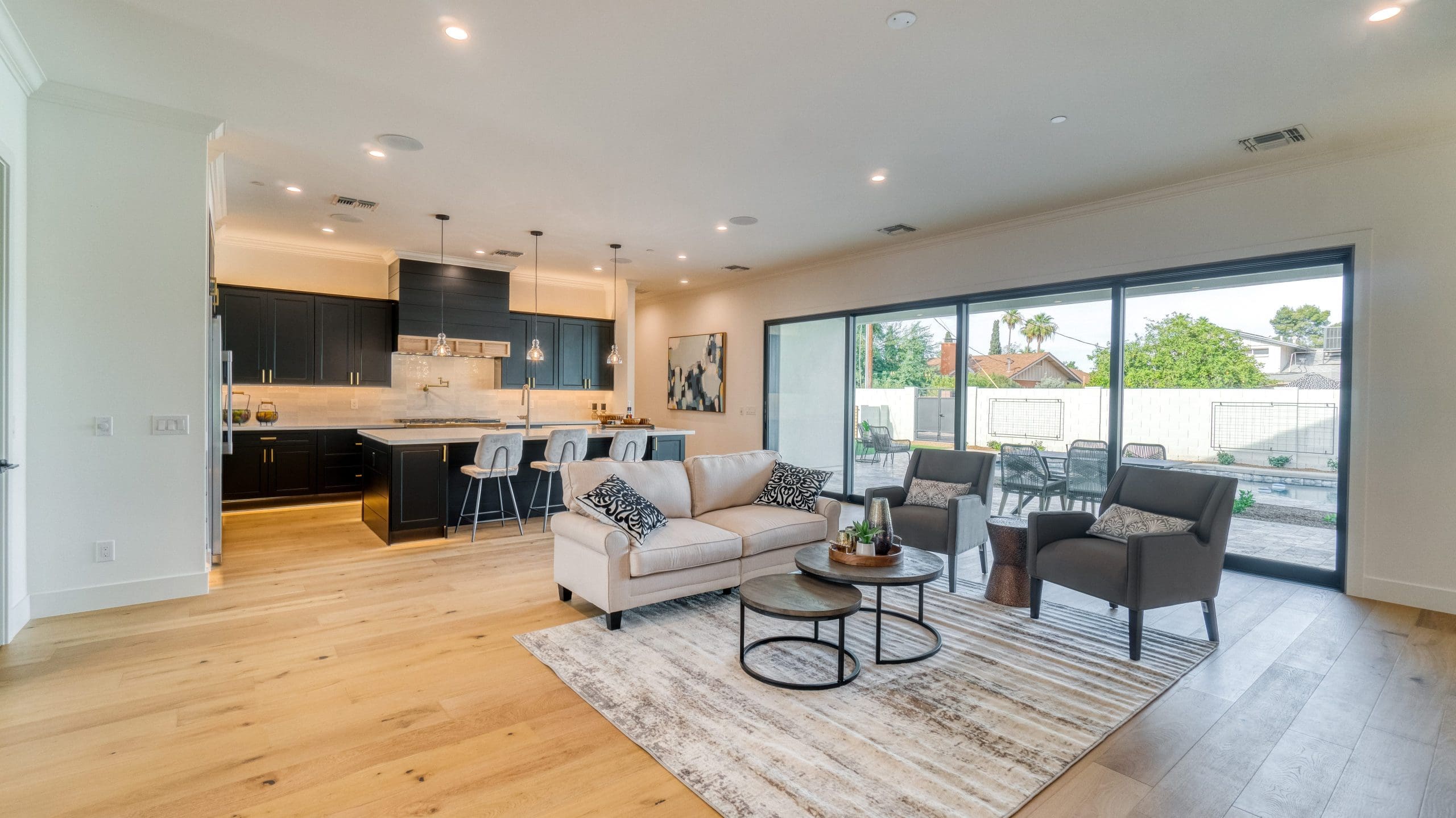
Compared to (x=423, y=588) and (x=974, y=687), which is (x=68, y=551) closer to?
(x=423, y=588)

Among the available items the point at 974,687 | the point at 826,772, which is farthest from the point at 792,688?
the point at 974,687

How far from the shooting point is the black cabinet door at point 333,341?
736 cm

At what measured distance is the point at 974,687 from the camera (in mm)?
2875

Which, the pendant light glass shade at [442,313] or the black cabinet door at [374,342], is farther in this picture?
the black cabinet door at [374,342]

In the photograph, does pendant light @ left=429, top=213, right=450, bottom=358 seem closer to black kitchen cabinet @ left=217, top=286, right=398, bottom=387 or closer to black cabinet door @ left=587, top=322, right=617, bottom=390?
black kitchen cabinet @ left=217, top=286, right=398, bottom=387

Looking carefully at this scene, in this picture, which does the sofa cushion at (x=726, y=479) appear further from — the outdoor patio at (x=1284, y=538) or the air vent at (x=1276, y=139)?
the air vent at (x=1276, y=139)

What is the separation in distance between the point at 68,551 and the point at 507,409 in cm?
539

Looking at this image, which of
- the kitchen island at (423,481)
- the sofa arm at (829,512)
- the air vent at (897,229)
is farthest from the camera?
the air vent at (897,229)

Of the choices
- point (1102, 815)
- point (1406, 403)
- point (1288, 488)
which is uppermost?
point (1406, 403)

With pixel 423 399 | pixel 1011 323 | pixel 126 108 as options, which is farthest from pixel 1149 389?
pixel 423 399

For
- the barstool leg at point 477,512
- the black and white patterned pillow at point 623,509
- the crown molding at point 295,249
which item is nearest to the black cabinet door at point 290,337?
the crown molding at point 295,249

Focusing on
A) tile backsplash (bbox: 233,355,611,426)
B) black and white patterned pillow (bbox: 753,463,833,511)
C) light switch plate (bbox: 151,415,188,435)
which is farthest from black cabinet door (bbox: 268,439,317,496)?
black and white patterned pillow (bbox: 753,463,833,511)

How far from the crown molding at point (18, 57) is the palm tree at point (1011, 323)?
6791 mm

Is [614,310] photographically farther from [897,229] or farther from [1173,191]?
[1173,191]
